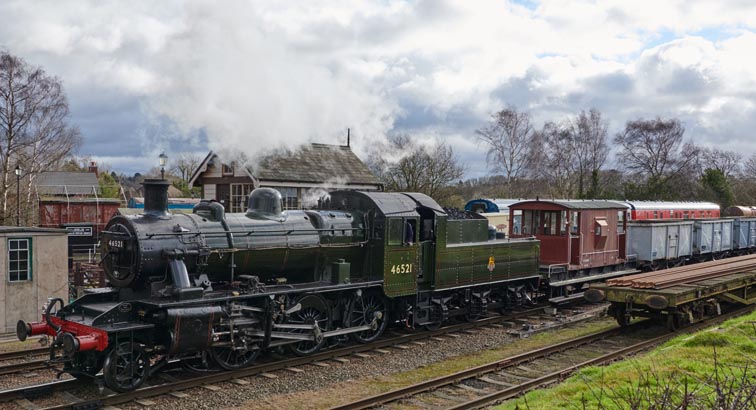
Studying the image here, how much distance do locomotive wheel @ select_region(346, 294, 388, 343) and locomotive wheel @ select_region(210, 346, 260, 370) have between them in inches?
84.5

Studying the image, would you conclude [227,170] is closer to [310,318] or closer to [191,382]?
[310,318]

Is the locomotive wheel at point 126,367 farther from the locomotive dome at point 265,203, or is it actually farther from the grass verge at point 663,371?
the grass verge at point 663,371

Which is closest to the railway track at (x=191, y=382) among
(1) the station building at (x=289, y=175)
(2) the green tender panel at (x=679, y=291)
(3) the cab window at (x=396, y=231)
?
(3) the cab window at (x=396, y=231)

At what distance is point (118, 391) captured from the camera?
27.0 feet

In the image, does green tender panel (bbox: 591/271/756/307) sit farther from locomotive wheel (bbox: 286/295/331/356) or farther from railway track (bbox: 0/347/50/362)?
railway track (bbox: 0/347/50/362)

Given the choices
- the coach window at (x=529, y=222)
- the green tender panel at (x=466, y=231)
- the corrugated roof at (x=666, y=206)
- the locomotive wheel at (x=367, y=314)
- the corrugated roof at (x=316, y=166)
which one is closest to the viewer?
the locomotive wheel at (x=367, y=314)

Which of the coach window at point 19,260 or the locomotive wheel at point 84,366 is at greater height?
the coach window at point 19,260

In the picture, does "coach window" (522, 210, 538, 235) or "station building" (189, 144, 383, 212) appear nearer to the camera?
"coach window" (522, 210, 538, 235)

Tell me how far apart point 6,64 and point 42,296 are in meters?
17.1

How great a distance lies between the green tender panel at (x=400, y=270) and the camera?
38.8 ft

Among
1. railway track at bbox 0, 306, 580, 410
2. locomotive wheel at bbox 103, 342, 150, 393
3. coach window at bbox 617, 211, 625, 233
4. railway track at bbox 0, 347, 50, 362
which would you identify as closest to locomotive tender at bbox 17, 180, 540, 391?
locomotive wheel at bbox 103, 342, 150, 393

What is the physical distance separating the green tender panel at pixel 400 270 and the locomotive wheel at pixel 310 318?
4.50 ft

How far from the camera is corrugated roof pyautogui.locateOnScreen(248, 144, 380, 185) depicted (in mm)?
21703

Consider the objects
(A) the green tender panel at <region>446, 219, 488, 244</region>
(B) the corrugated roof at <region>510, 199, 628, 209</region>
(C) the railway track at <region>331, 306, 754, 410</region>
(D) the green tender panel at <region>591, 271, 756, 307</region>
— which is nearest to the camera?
(C) the railway track at <region>331, 306, 754, 410</region>
